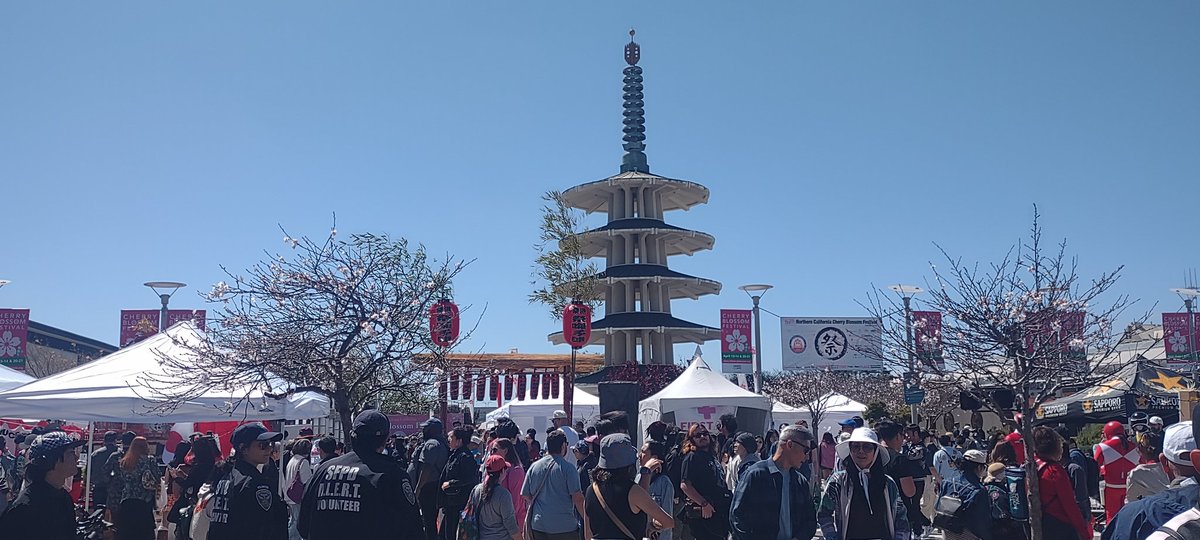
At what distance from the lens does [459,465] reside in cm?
928

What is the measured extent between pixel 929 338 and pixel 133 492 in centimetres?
965

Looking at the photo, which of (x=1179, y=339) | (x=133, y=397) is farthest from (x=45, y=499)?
(x=1179, y=339)

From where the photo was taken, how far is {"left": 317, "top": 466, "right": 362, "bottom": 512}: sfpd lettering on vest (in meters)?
5.11

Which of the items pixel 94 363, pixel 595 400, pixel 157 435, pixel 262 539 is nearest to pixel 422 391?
pixel 94 363

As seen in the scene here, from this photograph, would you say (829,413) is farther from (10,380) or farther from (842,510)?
(842,510)

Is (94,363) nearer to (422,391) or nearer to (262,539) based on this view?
(422,391)

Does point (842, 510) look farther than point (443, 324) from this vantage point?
No

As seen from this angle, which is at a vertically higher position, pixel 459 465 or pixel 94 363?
pixel 94 363

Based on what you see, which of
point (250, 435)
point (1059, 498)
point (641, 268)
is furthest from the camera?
point (641, 268)

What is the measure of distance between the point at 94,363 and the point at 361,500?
9.51 m

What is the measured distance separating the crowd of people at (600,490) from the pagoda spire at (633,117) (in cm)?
4358

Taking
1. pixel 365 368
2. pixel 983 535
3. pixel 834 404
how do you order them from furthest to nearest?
1. pixel 834 404
2. pixel 365 368
3. pixel 983 535

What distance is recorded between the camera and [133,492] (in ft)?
30.5

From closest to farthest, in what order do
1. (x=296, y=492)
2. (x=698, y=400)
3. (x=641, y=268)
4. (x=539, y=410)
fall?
Answer: (x=296, y=492), (x=698, y=400), (x=539, y=410), (x=641, y=268)
